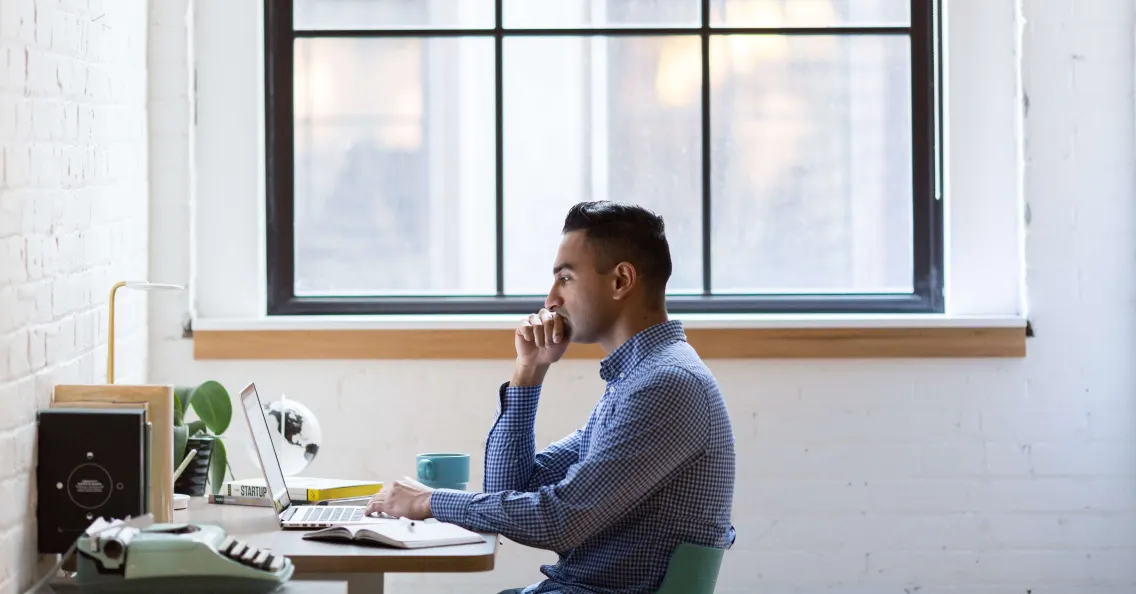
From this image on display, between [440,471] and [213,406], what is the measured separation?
495mm

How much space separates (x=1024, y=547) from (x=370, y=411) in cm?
175

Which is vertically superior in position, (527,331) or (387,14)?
(387,14)

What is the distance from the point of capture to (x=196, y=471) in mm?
2432

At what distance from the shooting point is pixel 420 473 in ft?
7.83

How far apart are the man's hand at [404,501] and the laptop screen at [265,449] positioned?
177mm

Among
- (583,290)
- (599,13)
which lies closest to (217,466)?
(583,290)

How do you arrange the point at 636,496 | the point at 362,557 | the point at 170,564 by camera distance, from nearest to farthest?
the point at 170,564 < the point at 362,557 < the point at 636,496

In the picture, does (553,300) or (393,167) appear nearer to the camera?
(553,300)

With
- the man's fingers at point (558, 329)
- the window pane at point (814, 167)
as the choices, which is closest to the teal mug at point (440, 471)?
the man's fingers at point (558, 329)

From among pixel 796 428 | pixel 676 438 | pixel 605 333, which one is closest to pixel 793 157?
pixel 796 428

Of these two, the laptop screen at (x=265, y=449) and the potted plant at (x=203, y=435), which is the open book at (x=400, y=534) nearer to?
the laptop screen at (x=265, y=449)

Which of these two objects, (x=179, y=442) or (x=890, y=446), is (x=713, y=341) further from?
(x=179, y=442)

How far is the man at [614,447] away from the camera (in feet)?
6.73

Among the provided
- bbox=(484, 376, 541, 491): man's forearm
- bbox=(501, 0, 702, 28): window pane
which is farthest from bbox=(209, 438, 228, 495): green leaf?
bbox=(501, 0, 702, 28): window pane
